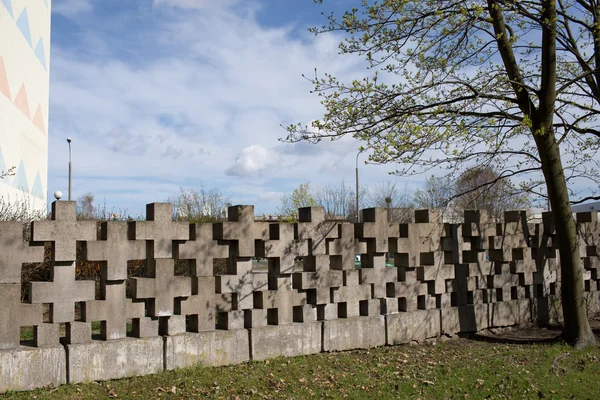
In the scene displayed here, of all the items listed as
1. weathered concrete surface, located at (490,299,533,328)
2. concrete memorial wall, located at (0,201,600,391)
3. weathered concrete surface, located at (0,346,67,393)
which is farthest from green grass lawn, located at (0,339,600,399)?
weathered concrete surface, located at (490,299,533,328)

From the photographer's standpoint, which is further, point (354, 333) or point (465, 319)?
point (465, 319)

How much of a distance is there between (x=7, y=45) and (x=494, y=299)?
779 inches

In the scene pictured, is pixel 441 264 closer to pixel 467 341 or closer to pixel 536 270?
pixel 467 341

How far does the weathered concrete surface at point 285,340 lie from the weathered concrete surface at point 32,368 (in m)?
2.69

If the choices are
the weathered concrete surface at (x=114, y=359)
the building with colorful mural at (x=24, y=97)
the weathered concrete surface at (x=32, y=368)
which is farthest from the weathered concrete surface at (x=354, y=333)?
the building with colorful mural at (x=24, y=97)

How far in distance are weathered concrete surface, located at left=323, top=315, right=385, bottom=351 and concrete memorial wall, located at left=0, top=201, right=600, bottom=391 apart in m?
0.02

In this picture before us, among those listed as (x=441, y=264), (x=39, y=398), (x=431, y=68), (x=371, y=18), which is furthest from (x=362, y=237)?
(x=39, y=398)

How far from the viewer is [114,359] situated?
7.45 m

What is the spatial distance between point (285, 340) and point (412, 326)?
267cm

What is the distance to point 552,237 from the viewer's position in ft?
42.0

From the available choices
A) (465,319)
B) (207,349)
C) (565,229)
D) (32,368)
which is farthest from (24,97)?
(565,229)

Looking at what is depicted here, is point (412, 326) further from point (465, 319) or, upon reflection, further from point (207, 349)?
point (207, 349)

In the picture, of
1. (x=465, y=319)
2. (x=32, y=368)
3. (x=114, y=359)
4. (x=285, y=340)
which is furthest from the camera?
(x=465, y=319)

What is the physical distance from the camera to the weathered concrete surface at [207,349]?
788cm
